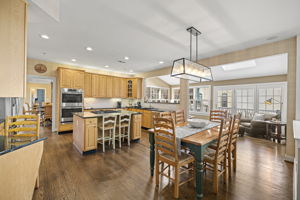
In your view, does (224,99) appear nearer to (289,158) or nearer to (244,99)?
(244,99)

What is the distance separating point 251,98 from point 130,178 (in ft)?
21.5

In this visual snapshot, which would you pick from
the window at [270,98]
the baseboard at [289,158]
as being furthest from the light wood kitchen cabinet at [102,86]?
the window at [270,98]

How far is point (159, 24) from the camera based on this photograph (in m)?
2.35

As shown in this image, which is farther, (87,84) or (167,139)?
(87,84)

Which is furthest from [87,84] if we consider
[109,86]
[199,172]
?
[199,172]

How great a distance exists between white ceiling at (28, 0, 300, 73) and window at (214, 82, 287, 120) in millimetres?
3601

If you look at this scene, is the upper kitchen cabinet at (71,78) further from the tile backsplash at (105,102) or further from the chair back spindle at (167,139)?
the chair back spindle at (167,139)

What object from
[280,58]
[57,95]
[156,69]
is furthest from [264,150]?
[57,95]

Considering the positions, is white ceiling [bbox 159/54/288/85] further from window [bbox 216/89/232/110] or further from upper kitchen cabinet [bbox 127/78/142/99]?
upper kitchen cabinet [bbox 127/78/142/99]

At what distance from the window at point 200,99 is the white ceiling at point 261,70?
0.90 meters

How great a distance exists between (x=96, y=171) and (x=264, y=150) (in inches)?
160

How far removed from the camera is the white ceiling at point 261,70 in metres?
4.67

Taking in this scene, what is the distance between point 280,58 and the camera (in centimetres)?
454

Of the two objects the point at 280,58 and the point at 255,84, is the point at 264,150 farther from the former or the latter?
the point at 255,84
